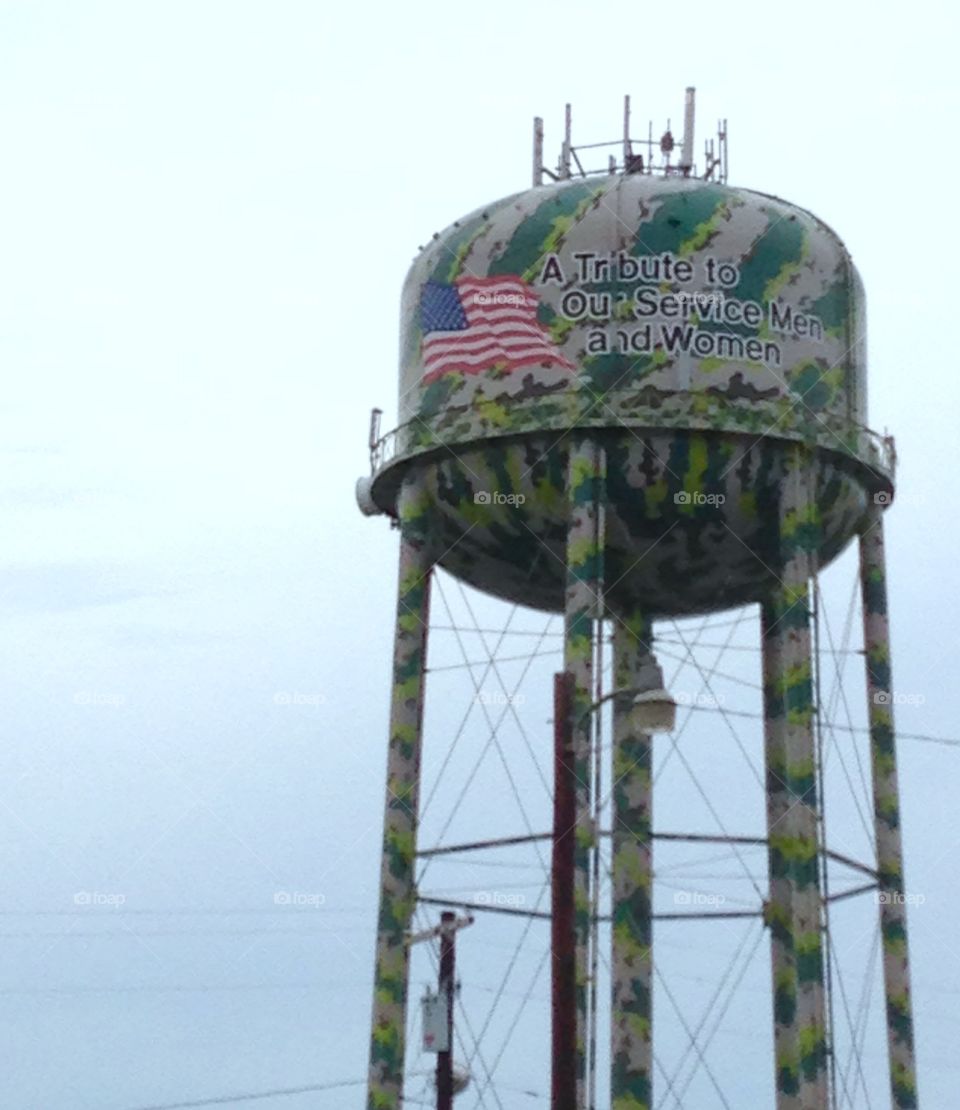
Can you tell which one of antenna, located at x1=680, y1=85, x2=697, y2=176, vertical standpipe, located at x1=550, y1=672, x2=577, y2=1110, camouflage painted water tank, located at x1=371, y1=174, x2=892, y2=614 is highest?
antenna, located at x1=680, y1=85, x2=697, y2=176

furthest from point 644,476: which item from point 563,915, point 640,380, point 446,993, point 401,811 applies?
point 563,915

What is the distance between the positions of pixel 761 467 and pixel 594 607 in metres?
2.98

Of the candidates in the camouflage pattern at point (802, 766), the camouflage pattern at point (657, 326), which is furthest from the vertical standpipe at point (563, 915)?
the camouflage pattern at point (657, 326)

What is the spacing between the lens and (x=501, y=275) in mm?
30141

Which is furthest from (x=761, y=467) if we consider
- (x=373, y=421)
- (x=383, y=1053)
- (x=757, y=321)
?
(x=383, y=1053)

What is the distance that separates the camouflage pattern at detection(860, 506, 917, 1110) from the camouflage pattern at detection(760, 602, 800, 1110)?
127 cm

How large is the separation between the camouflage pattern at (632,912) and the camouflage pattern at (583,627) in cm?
132

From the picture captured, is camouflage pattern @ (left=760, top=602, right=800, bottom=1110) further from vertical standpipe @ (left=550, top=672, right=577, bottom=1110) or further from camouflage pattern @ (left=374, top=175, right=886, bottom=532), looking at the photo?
vertical standpipe @ (left=550, top=672, right=577, bottom=1110)

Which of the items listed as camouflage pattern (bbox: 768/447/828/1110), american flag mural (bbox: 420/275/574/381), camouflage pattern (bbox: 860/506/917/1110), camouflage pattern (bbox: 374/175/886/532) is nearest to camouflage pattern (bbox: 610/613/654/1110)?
camouflage pattern (bbox: 768/447/828/1110)

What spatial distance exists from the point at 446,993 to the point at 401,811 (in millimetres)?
2509

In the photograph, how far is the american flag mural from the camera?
97.0 ft

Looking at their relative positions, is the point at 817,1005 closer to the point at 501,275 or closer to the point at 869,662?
the point at 869,662

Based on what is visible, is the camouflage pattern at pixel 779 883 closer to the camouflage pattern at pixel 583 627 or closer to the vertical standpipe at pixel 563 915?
the camouflage pattern at pixel 583 627

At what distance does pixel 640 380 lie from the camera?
2902 cm
